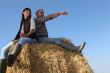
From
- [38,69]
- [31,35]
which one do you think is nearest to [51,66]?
[38,69]

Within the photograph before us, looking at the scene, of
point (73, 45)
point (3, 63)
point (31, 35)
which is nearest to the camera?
point (3, 63)

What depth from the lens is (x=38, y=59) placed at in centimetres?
1291

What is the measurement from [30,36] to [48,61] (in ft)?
3.73

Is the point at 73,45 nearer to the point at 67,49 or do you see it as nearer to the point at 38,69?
the point at 67,49

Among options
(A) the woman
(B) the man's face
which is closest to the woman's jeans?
(A) the woman

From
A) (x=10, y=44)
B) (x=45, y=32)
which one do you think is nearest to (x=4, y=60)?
(x=10, y=44)

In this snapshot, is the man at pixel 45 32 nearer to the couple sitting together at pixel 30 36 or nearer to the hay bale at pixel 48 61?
the couple sitting together at pixel 30 36

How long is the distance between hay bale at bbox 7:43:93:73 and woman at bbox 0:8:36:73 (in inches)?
7.3

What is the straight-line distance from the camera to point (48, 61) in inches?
512

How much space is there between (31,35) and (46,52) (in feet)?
2.69

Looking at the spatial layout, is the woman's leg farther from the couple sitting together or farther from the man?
the man

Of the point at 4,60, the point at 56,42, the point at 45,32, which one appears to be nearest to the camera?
the point at 4,60

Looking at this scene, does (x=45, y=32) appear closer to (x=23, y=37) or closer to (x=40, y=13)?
(x=40, y=13)

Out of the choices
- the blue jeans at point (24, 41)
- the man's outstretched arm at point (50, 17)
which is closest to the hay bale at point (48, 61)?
the blue jeans at point (24, 41)
